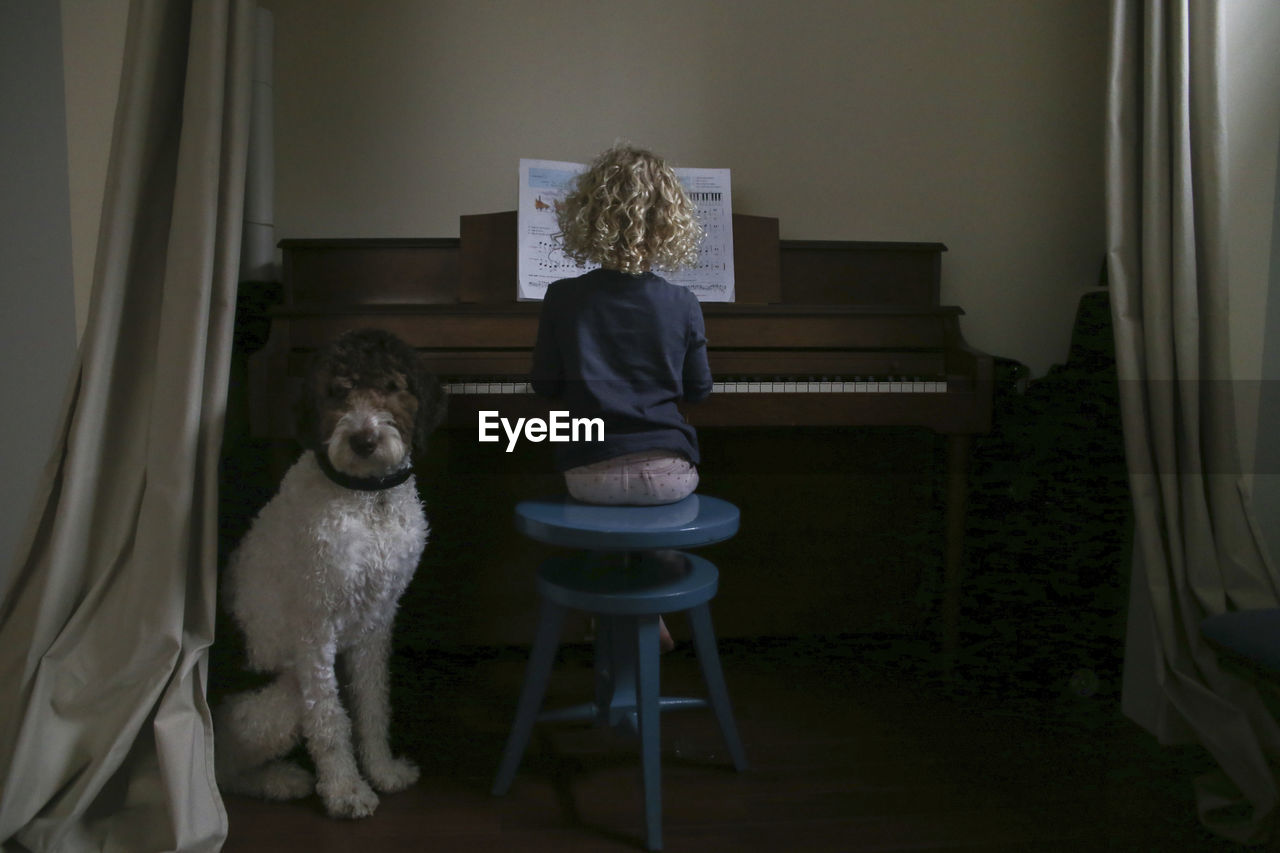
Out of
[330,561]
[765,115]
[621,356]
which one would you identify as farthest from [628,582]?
[765,115]

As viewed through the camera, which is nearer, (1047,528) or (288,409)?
(288,409)

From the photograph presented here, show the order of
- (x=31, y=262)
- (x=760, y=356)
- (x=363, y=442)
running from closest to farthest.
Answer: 1. (x=363, y=442)
2. (x=31, y=262)
3. (x=760, y=356)

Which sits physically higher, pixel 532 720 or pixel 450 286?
pixel 450 286

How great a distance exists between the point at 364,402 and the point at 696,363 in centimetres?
62

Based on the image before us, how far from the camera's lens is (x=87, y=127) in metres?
1.56

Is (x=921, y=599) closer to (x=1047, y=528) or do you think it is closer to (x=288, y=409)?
(x=1047, y=528)

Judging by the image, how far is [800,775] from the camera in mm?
1684

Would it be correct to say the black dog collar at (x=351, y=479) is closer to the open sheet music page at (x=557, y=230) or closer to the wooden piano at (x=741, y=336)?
the wooden piano at (x=741, y=336)

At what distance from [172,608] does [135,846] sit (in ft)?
1.22

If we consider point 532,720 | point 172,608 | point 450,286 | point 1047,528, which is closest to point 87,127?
point 450,286

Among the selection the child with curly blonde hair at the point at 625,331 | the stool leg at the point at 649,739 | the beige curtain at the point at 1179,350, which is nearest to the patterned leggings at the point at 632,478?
the child with curly blonde hair at the point at 625,331

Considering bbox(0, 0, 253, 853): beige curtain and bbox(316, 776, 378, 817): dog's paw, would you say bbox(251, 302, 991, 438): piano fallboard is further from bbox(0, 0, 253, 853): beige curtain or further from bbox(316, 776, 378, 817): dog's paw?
bbox(316, 776, 378, 817): dog's paw

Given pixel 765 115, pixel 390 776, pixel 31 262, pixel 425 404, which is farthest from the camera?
pixel 765 115

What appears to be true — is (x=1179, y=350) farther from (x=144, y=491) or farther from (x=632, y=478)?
(x=144, y=491)
